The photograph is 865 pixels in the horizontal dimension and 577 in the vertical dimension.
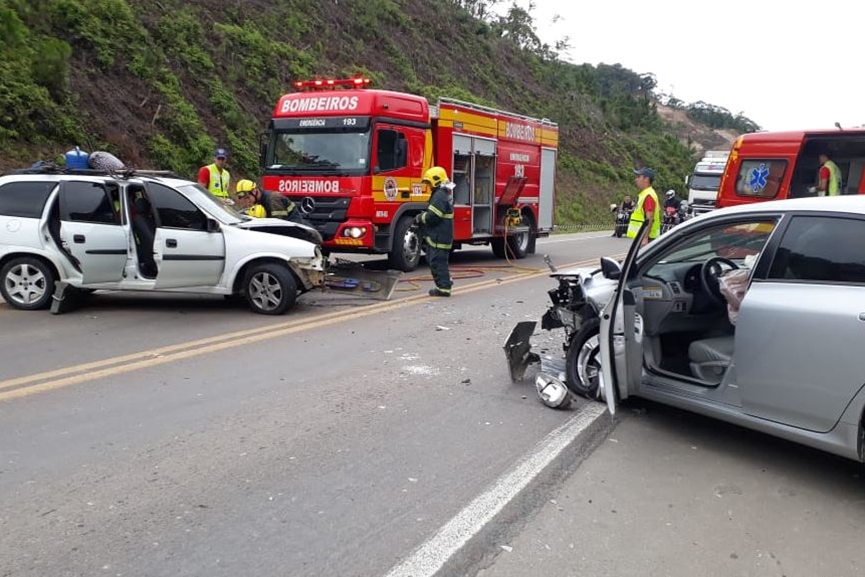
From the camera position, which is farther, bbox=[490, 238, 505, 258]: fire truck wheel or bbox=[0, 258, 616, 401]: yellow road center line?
bbox=[490, 238, 505, 258]: fire truck wheel

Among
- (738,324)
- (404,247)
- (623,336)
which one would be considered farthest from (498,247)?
(738,324)

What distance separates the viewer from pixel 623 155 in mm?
45031

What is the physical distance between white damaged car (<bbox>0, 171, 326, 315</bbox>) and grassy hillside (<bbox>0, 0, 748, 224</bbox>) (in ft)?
21.8

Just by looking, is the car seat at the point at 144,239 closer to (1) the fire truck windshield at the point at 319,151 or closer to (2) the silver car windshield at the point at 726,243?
(1) the fire truck windshield at the point at 319,151

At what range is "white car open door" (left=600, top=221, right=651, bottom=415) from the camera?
14.7ft

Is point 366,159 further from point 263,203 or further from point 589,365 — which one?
point 589,365

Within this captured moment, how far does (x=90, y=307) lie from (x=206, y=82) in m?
13.0

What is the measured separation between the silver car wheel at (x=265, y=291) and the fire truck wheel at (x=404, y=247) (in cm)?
383

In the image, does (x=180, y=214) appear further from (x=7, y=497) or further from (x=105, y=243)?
(x=7, y=497)

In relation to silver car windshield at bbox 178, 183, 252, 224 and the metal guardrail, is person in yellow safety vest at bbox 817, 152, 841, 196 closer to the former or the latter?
silver car windshield at bbox 178, 183, 252, 224

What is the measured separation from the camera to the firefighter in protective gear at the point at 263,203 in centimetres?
926

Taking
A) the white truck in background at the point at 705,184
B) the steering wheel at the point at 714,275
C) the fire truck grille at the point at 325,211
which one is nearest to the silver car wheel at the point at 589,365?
the steering wheel at the point at 714,275

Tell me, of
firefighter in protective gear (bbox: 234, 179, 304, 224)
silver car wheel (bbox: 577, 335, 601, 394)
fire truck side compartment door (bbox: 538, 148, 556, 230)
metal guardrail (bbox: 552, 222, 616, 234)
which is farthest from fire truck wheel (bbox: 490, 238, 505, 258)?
metal guardrail (bbox: 552, 222, 616, 234)

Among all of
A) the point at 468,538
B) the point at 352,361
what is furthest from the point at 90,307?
the point at 468,538
